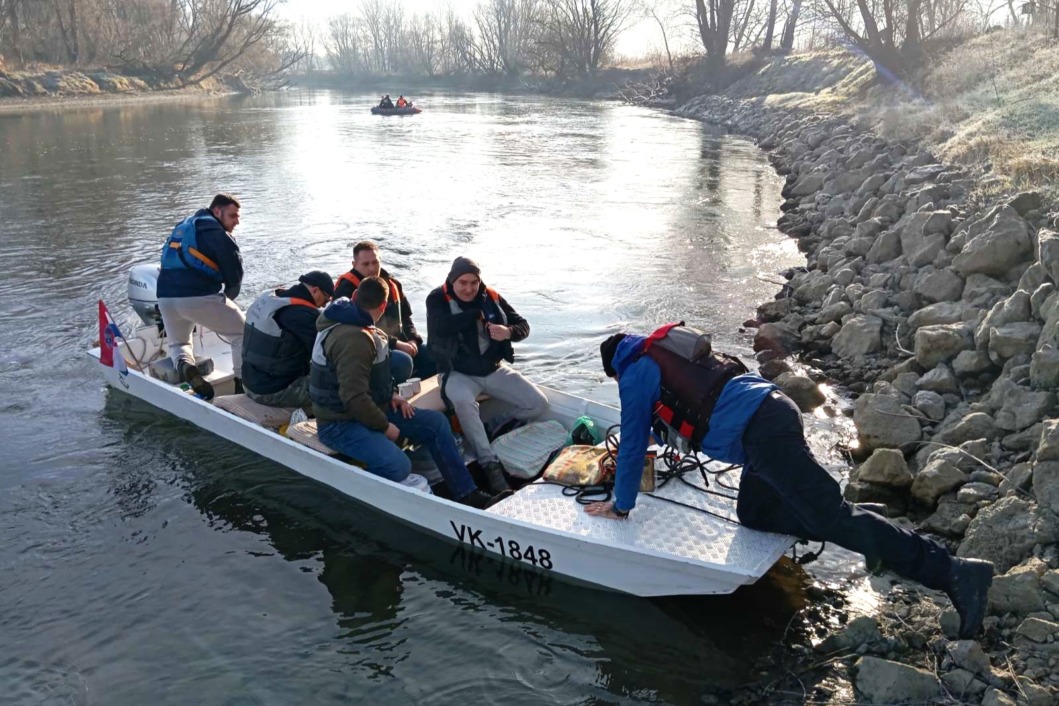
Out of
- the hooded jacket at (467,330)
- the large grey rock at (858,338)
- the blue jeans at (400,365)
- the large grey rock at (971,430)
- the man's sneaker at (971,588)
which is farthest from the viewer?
the large grey rock at (858,338)

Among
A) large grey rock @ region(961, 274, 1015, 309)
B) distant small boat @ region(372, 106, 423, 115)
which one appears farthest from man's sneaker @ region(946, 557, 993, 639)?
distant small boat @ region(372, 106, 423, 115)

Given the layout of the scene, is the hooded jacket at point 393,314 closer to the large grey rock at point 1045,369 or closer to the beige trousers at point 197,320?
the beige trousers at point 197,320

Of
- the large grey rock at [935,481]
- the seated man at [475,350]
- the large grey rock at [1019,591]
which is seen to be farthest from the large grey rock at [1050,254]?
the seated man at [475,350]

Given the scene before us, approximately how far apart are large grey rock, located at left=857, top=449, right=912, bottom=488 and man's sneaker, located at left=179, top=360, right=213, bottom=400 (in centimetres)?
553

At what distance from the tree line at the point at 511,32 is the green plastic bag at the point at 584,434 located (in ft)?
65.9

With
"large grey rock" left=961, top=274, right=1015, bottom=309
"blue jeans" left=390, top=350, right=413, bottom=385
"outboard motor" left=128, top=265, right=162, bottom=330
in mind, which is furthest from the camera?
"outboard motor" left=128, top=265, right=162, bottom=330

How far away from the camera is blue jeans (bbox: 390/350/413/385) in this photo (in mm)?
6789

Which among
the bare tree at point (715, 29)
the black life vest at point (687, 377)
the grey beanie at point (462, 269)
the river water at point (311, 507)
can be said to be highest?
the bare tree at point (715, 29)

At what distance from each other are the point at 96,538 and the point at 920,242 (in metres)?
8.67

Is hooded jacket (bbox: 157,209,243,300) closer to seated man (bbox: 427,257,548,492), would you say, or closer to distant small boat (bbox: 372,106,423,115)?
seated man (bbox: 427,257,548,492)

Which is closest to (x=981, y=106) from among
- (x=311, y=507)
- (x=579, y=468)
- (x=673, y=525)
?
A: (x=579, y=468)

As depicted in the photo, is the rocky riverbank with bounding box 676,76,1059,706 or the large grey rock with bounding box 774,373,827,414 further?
the large grey rock with bounding box 774,373,827,414

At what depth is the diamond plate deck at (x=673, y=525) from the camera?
4777 mm

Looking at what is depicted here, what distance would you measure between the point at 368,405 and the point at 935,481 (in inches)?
152
